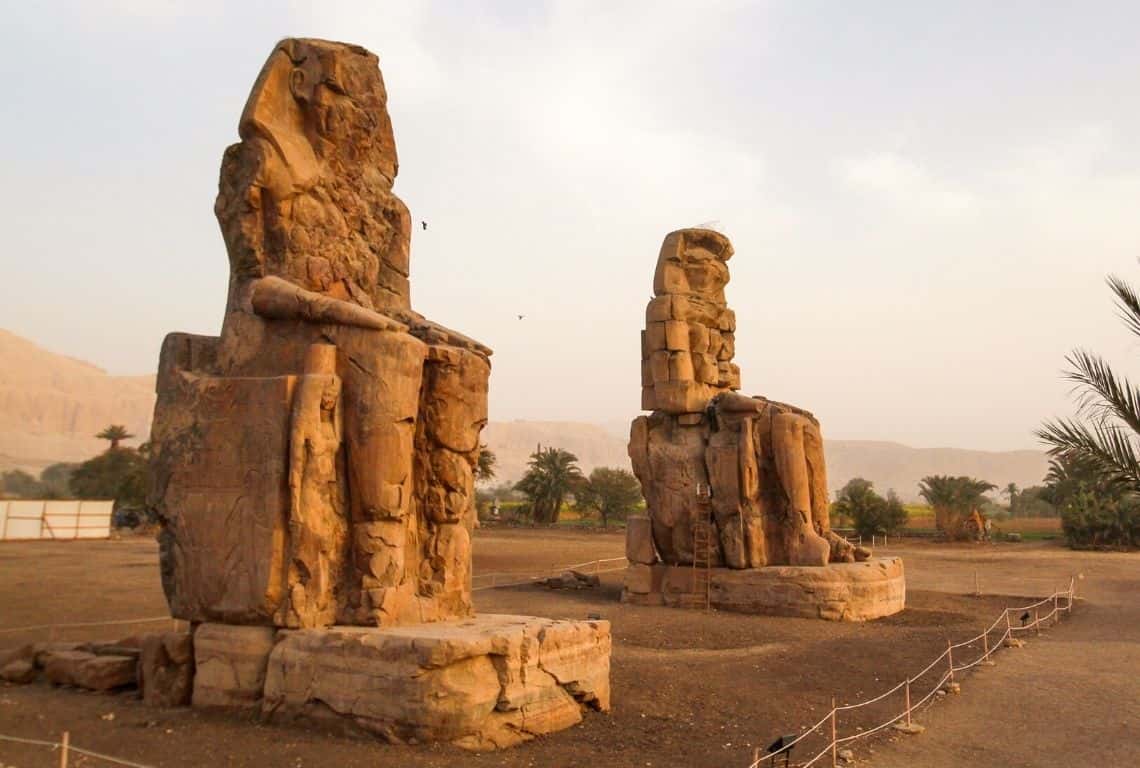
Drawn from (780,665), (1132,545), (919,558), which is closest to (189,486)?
(780,665)

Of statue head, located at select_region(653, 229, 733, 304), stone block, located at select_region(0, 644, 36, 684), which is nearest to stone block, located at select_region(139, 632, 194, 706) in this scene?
stone block, located at select_region(0, 644, 36, 684)

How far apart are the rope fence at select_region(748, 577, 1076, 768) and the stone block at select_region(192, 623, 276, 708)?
302 centimetres

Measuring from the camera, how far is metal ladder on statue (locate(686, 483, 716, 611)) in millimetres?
11836

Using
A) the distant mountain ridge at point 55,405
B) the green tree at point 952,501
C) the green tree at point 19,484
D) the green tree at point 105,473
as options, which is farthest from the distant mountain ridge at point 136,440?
the green tree at point 952,501

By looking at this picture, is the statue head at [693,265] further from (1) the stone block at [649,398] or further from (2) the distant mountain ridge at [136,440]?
(2) the distant mountain ridge at [136,440]

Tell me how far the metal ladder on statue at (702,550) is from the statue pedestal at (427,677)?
6.12 metres

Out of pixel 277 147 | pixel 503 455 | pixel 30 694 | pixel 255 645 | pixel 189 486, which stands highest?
pixel 503 455

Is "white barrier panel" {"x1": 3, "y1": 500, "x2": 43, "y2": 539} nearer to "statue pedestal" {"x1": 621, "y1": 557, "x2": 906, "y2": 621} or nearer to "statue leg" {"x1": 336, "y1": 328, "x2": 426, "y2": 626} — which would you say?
"statue pedestal" {"x1": 621, "y1": 557, "x2": 906, "y2": 621}

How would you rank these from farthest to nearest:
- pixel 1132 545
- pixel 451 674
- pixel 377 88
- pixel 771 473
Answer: pixel 1132 545, pixel 771 473, pixel 377 88, pixel 451 674

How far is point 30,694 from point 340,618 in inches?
95.2

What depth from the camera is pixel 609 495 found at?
3788cm

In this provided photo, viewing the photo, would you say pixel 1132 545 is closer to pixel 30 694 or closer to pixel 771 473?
pixel 771 473

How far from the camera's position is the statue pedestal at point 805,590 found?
1096cm

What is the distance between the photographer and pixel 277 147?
20.9 ft
